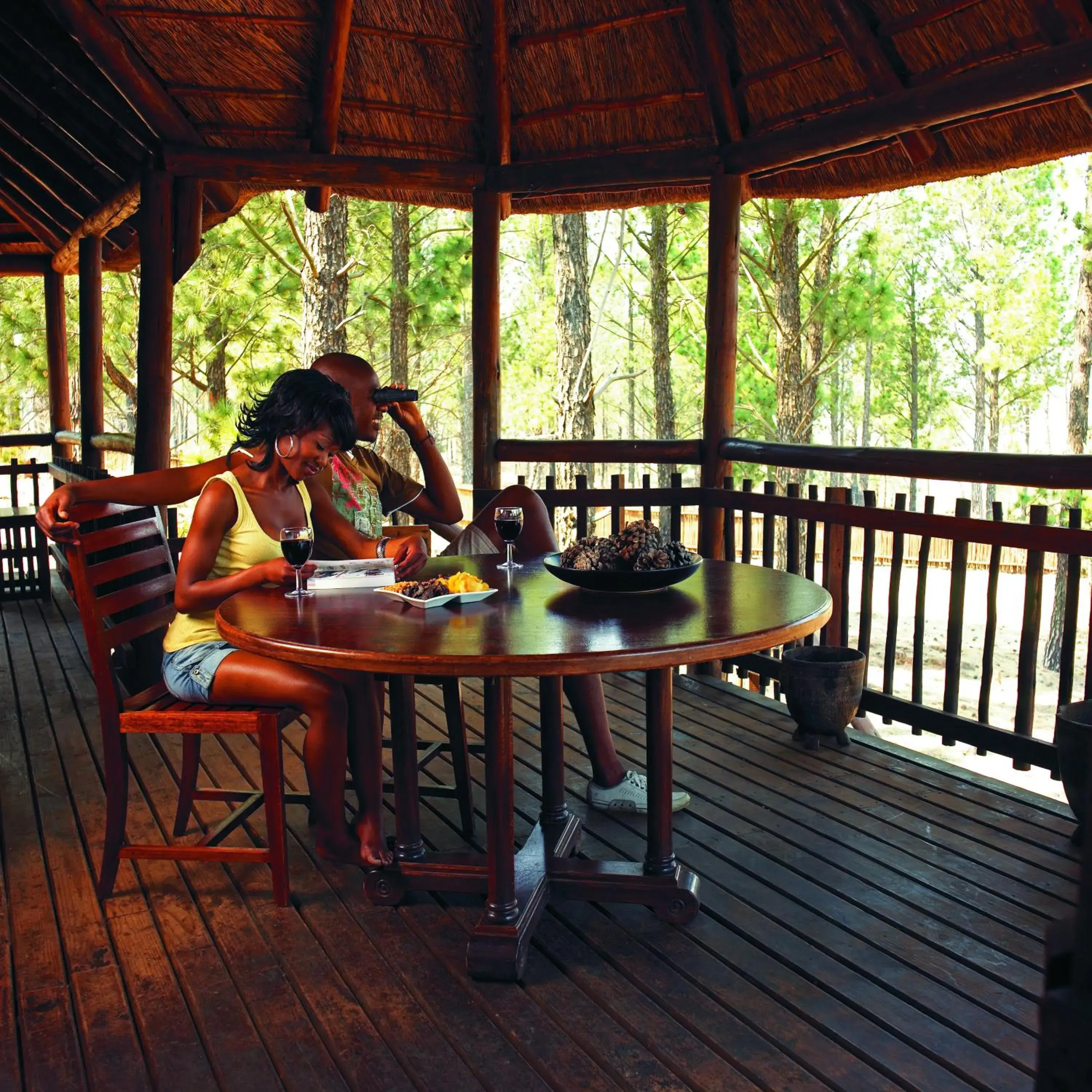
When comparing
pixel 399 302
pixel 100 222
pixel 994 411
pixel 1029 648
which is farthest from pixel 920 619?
pixel 994 411

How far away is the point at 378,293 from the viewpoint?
1819cm

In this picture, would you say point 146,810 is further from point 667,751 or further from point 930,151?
point 930,151

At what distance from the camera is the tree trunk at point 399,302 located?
14023mm

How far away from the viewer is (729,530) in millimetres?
4699

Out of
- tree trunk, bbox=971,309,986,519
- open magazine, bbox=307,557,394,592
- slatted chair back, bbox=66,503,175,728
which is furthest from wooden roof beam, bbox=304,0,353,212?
tree trunk, bbox=971,309,986,519

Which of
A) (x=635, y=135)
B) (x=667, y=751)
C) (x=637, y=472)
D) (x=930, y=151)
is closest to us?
(x=667, y=751)

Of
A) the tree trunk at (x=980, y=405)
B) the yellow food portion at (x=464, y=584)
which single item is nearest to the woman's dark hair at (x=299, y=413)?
the yellow food portion at (x=464, y=584)

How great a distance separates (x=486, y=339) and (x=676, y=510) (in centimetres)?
123

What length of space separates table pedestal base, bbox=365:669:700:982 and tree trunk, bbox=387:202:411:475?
37.7ft

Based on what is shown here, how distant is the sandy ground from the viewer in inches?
428

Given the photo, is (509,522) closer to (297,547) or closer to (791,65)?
(297,547)

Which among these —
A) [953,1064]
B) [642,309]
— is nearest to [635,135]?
[953,1064]

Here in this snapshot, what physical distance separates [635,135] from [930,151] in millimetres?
1322

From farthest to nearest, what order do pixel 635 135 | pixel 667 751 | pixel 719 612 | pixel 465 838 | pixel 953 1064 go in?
pixel 635 135
pixel 465 838
pixel 667 751
pixel 719 612
pixel 953 1064
